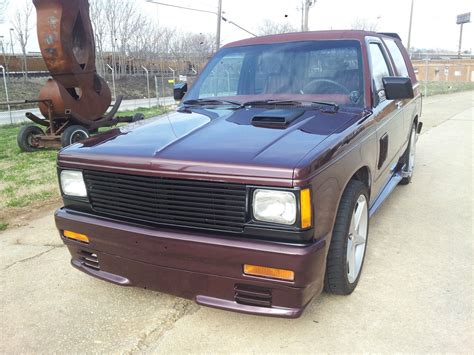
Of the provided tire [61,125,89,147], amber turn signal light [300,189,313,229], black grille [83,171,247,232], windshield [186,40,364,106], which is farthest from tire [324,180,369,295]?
tire [61,125,89,147]

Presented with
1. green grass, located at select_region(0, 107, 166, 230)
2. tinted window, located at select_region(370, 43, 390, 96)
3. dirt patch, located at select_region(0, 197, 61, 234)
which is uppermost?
tinted window, located at select_region(370, 43, 390, 96)

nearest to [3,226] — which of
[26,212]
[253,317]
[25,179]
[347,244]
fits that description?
[26,212]

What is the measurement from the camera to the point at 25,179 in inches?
247

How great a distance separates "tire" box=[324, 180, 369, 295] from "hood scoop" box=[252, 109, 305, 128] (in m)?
0.58

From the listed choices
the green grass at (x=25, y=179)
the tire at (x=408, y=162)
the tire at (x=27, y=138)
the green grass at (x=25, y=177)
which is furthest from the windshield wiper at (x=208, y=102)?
the tire at (x=27, y=138)

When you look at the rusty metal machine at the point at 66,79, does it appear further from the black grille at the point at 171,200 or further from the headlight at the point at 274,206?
the headlight at the point at 274,206

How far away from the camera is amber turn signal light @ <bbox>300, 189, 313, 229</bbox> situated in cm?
217

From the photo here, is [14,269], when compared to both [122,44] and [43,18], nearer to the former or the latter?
[43,18]

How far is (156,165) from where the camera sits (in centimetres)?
237

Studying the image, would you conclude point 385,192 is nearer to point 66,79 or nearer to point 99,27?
point 66,79

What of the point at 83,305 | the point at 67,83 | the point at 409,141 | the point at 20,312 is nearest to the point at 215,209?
the point at 83,305

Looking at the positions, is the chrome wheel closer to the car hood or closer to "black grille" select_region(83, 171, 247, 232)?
the car hood

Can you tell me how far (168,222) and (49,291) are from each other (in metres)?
1.33

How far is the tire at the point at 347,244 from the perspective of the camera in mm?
2592
